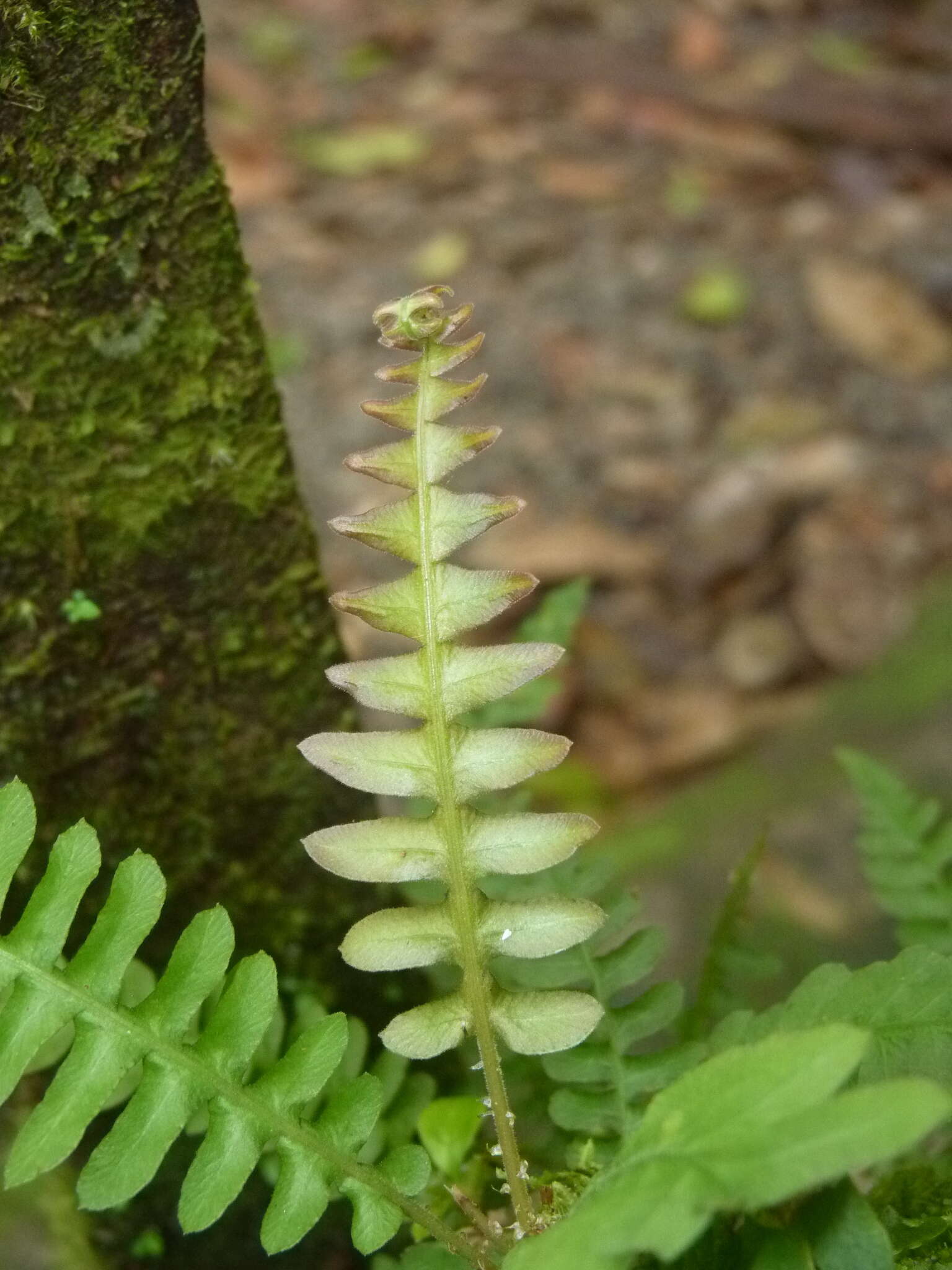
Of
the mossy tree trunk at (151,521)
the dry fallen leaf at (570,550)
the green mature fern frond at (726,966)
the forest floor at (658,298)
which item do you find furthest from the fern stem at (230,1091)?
the dry fallen leaf at (570,550)

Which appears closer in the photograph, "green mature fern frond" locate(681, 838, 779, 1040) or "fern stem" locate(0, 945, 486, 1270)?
"fern stem" locate(0, 945, 486, 1270)

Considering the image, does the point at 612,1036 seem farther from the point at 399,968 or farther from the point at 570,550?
the point at 570,550

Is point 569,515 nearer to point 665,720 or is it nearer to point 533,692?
point 665,720

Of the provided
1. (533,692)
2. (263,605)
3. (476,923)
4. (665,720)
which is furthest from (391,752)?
(665,720)

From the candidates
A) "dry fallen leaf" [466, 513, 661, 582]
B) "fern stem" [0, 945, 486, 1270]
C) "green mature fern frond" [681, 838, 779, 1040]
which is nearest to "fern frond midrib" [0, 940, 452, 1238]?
"fern stem" [0, 945, 486, 1270]

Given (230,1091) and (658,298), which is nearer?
(230,1091)

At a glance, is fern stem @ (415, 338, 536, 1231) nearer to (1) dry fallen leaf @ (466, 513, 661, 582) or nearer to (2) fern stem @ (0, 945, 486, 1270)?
(2) fern stem @ (0, 945, 486, 1270)

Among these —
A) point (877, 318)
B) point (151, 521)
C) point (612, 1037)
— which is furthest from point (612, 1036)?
point (877, 318)
